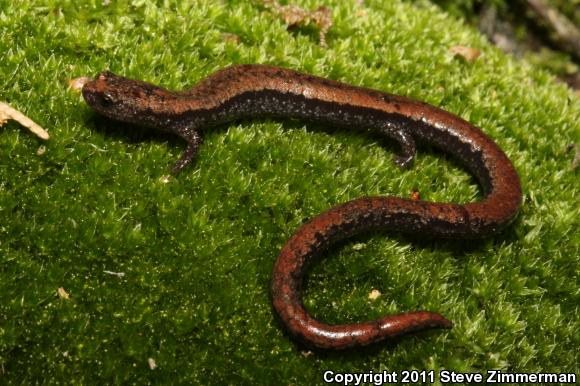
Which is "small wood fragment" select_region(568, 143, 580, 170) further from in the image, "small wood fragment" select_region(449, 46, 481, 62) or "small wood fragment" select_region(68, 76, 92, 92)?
"small wood fragment" select_region(68, 76, 92, 92)

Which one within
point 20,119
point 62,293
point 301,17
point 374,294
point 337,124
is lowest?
point 62,293

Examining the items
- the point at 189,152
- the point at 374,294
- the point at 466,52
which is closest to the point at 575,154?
the point at 466,52

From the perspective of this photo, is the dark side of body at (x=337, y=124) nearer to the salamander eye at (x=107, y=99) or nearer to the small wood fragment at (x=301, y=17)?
the salamander eye at (x=107, y=99)

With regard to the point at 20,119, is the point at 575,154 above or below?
above

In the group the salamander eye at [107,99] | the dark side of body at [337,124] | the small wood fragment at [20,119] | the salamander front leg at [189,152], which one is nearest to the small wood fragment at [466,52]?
the dark side of body at [337,124]

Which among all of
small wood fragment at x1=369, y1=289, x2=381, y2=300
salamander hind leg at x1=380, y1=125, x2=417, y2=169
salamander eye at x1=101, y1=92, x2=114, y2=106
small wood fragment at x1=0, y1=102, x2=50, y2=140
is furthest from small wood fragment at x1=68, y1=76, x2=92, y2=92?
small wood fragment at x1=369, y1=289, x2=381, y2=300

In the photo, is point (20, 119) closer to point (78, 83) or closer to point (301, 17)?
point (78, 83)

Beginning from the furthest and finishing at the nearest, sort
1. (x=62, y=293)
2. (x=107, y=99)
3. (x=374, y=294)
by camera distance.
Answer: (x=107, y=99) < (x=374, y=294) < (x=62, y=293)
